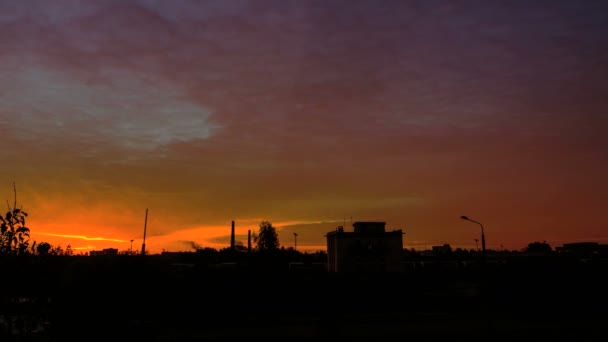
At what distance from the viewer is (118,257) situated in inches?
801

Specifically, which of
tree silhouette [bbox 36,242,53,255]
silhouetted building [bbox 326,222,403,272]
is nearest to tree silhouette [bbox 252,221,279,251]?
silhouetted building [bbox 326,222,403,272]

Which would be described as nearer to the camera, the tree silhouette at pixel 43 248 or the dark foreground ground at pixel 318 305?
the tree silhouette at pixel 43 248

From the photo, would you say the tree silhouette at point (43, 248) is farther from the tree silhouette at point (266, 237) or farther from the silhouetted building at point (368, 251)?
the tree silhouette at point (266, 237)

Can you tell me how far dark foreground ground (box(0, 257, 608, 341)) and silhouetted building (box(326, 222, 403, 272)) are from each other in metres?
17.6

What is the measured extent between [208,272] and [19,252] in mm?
49815

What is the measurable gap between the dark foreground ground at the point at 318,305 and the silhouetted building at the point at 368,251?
17.6 m

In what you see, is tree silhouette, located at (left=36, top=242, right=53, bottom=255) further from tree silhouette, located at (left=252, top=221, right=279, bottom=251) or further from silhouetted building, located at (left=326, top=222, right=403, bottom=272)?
tree silhouette, located at (left=252, top=221, right=279, bottom=251)

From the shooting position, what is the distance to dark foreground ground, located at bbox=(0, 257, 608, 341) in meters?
17.1

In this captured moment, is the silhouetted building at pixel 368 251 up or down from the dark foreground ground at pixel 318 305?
up

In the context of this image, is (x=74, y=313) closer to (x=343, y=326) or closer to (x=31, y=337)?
(x=31, y=337)

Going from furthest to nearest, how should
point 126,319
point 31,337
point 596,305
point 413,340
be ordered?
point 596,305 < point 413,340 < point 126,319 < point 31,337

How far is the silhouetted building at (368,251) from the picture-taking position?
303 ft

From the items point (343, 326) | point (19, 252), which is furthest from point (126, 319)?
point (343, 326)

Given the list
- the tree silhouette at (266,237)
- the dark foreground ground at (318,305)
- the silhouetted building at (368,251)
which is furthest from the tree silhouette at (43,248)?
the tree silhouette at (266,237)
